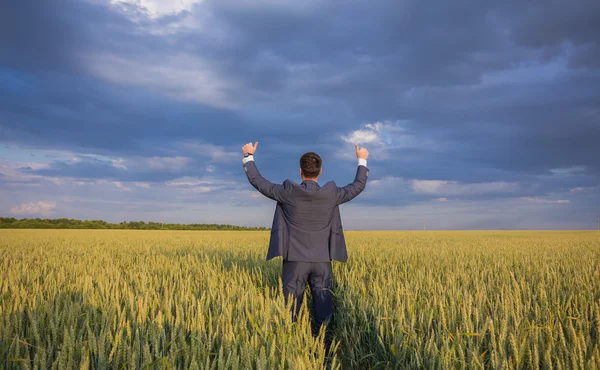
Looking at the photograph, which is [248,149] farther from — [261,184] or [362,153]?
[362,153]

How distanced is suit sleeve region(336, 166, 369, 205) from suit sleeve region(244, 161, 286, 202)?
74cm

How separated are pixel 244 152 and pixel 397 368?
3212 mm

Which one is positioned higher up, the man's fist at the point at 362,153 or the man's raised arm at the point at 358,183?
the man's fist at the point at 362,153

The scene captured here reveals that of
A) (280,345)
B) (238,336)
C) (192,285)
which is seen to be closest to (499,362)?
(280,345)

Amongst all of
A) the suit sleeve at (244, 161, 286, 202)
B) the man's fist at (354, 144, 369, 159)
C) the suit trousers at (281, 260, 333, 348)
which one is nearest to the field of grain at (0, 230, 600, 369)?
the suit trousers at (281, 260, 333, 348)

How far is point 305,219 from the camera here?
16.1 ft

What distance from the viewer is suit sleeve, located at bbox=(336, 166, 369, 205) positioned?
4996 millimetres

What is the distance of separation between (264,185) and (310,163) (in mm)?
681

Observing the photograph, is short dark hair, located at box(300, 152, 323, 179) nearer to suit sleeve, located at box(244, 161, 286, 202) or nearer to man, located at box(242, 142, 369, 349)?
man, located at box(242, 142, 369, 349)

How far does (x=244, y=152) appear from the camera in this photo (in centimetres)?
525

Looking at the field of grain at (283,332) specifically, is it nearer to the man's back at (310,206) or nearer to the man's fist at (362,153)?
the man's back at (310,206)

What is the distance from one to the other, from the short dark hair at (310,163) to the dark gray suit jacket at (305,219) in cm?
13

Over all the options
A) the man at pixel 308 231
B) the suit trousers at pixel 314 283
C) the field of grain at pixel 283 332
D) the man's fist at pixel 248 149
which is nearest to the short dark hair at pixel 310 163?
the man at pixel 308 231

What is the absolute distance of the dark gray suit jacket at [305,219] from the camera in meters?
4.81
